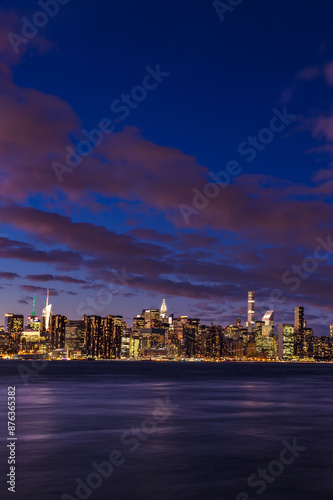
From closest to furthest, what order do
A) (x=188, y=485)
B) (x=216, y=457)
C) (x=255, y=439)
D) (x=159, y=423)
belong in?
(x=188, y=485) < (x=216, y=457) < (x=255, y=439) < (x=159, y=423)

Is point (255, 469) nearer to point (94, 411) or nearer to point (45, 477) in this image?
point (45, 477)

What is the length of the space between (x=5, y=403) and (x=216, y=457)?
4366 centimetres

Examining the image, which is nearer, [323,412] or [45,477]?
[45,477]

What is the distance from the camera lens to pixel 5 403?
7200 centimetres

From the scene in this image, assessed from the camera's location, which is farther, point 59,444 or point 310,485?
point 59,444

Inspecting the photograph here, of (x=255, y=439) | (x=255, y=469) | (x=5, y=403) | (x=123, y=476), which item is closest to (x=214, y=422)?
(x=255, y=439)

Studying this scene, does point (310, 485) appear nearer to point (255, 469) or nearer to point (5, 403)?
point (255, 469)

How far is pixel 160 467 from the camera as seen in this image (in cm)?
3234

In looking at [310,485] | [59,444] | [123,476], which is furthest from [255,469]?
[59,444]

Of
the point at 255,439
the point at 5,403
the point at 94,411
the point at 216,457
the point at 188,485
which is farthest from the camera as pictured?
the point at 5,403

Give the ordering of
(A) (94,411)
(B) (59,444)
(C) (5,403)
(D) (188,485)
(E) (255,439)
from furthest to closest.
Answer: (C) (5,403) < (A) (94,411) < (E) (255,439) < (B) (59,444) < (D) (188,485)

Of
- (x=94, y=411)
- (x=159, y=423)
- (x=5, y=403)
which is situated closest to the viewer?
(x=159, y=423)

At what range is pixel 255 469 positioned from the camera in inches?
1270

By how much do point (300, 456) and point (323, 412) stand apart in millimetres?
33772
